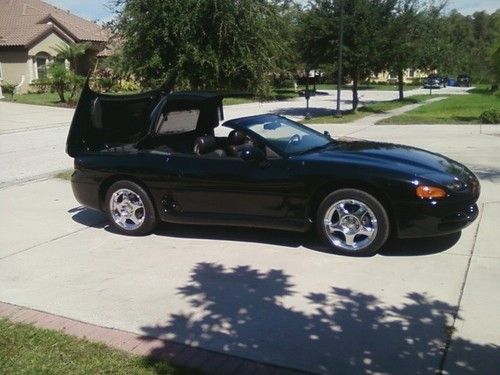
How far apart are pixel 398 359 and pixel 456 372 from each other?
13.2 inches

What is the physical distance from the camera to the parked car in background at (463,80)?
72312 mm

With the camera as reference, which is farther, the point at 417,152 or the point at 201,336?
the point at 417,152

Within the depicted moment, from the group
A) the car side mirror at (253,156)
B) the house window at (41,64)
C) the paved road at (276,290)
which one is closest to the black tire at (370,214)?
the paved road at (276,290)

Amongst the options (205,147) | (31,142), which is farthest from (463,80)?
(205,147)

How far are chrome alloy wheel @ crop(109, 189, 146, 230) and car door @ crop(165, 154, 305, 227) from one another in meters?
0.44

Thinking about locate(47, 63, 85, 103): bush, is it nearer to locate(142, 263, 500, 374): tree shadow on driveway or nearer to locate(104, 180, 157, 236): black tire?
locate(104, 180, 157, 236): black tire

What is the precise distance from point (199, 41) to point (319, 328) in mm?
8583

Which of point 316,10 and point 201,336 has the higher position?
point 316,10

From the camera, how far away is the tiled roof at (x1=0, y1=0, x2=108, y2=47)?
117 ft

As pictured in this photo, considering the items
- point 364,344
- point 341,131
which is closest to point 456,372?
point 364,344

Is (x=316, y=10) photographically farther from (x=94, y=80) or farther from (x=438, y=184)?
(x=438, y=184)

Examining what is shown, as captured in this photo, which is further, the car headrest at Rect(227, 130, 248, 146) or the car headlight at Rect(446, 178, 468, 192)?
the car headrest at Rect(227, 130, 248, 146)

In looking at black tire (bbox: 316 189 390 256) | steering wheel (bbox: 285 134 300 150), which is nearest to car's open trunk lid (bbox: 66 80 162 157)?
steering wheel (bbox: 285 134 300 150)

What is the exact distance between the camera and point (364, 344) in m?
3.51
